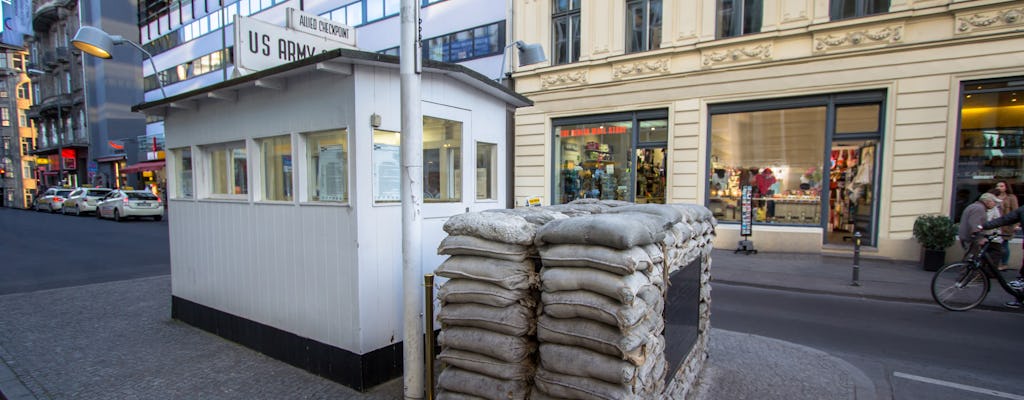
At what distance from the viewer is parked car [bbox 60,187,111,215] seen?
25.1 m

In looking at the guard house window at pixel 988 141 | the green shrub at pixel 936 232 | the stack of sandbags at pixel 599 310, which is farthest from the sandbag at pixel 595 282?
the guard house window at pixel 988 141

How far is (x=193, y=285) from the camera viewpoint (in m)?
5.68

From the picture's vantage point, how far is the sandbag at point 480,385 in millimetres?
2674

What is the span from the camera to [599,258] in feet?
7.86

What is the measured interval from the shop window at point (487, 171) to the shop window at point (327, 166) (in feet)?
5.14

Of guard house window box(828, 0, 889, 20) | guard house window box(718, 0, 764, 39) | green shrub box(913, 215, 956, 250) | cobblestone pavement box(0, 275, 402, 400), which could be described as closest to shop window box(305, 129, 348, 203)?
cobblestone pavement box(0, 275, 402, 400)

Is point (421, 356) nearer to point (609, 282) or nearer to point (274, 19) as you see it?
point (609, 282)

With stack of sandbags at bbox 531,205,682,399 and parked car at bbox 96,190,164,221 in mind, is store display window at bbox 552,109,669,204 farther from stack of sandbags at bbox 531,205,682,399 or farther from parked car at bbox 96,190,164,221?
parked car at bbox 96,190,164,221

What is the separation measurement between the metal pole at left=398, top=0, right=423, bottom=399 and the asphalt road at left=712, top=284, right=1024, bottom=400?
418cm

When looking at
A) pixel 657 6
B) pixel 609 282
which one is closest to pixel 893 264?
pixel 657 6

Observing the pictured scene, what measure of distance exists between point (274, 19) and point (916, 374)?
27.4 metres

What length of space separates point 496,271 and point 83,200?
33.0 meters

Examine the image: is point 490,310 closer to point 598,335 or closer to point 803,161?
point 598,335

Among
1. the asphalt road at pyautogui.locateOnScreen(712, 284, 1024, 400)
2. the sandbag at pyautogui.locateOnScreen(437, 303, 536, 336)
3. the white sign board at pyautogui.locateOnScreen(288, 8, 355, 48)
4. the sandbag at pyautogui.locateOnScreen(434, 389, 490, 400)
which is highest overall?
the white sign board at pyautogui.locateOnScreen(288, 8, 355, 48)
